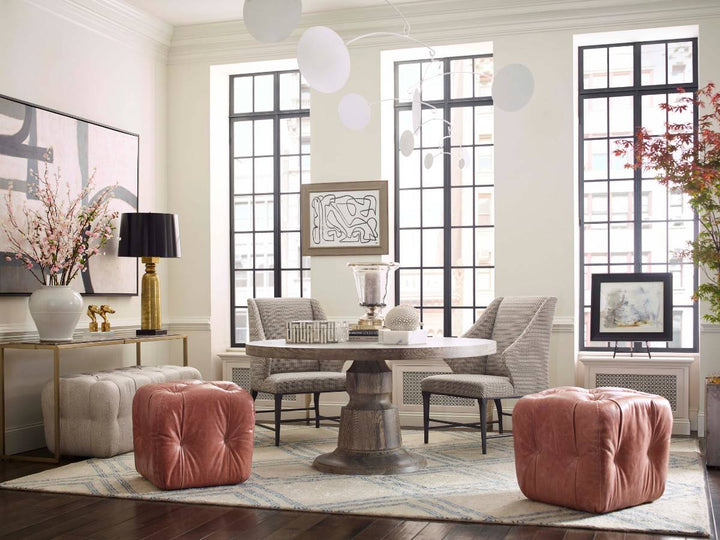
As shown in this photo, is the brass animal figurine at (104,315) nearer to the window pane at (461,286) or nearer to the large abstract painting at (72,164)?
the large abstract painting at (72,164)

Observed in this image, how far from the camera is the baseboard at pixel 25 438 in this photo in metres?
5.00

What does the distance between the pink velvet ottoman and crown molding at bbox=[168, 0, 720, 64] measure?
10.8ft

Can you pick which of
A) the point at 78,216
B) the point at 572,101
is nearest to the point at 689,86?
the point at 572,101

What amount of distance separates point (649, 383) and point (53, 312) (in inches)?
152

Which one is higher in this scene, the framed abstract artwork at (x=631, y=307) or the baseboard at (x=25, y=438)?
the framed abstract artwork at (x=631, y=307)

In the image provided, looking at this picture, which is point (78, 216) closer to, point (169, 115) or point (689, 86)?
point (169, 115)

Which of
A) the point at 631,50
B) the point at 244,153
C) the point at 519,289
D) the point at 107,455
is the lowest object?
the point at 107,455

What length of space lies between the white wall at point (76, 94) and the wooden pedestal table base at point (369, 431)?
6.56 ft

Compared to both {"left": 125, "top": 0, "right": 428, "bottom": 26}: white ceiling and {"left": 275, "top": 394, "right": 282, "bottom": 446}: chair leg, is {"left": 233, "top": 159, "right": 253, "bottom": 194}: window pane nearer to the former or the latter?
{"left": 125, "top": 0, "right": 428, "bottom": 26}: white ceiling

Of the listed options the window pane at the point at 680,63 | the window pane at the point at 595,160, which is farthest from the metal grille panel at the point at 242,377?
the window pane at the point at 680,63

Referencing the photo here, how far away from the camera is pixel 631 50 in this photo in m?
6.09

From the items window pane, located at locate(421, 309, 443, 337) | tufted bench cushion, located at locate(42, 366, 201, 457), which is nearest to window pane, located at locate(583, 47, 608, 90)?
window pane, located at locate(421, 309, 443, 337)

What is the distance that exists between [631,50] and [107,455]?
4.54m

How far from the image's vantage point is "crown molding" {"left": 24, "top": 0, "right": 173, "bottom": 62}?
18.2ft
